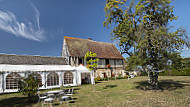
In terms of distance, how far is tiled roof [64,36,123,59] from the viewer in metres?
20.1

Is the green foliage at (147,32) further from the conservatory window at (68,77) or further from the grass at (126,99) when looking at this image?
the conservatory window at (68,77)

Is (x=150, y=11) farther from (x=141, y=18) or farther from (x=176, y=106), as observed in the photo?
(x=176, y=106)

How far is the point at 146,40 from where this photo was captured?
906 centimetres

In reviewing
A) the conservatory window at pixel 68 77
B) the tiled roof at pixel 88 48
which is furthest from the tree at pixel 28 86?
the tiled roof at pixel 88 48

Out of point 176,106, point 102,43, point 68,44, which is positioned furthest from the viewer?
point 102,43

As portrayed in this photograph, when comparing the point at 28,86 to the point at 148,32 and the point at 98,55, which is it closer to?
the point at 148,32

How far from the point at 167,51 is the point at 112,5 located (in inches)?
224

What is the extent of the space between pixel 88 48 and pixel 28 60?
9.87 m

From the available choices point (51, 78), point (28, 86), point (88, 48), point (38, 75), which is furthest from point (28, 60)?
point (28, 86)

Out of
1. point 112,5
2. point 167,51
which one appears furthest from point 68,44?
point 167,51

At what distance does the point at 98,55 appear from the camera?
22094mm

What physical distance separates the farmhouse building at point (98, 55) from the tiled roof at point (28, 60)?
74.2 inches

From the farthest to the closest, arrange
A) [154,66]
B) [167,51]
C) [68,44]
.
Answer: [68,44]
[154,66]
[167,51]

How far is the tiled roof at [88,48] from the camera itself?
2013cm
